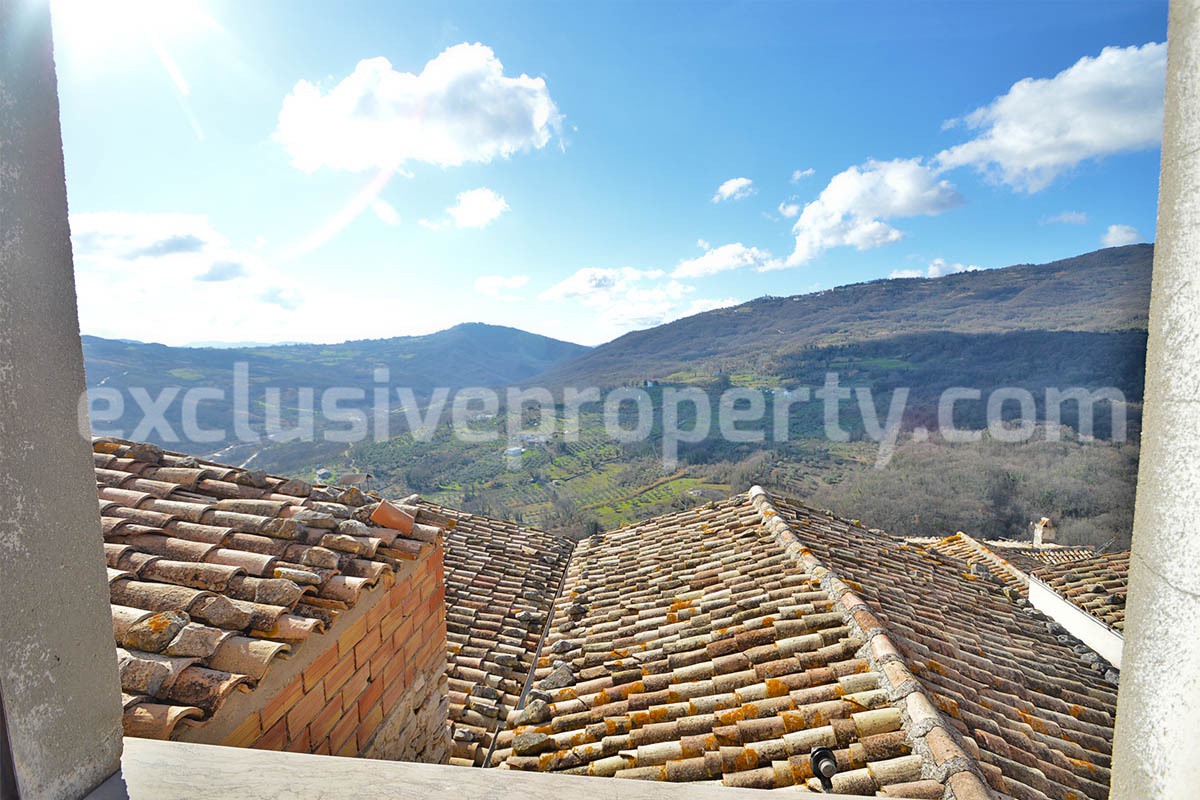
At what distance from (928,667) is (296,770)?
4124mm

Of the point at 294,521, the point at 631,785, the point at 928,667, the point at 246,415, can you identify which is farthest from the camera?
the point at 246,415

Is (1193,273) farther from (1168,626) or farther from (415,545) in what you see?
(415,545)

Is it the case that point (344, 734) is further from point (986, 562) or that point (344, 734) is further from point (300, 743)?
point (986, 562)

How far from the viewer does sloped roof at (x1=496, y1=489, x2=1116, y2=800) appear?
297 centimetres

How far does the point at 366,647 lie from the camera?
9.82 ft

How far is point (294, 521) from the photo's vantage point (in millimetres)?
3195

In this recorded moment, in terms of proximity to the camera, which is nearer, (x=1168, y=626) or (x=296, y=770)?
(x=1168, y=626)

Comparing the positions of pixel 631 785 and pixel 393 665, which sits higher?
pixel 631 785

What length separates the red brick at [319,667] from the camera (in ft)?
8.28

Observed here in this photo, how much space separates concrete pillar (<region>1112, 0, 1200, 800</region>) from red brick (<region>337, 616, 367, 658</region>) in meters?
3.03

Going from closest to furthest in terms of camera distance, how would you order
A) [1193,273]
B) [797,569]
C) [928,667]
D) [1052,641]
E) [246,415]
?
1. [1193,273]
2. [928,667]
3. [797,569]
4. [1052,641]
5. [246,415]

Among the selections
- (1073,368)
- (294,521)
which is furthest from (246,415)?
(1073,368)

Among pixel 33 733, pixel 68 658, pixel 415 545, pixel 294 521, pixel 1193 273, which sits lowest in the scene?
pixel 415 545

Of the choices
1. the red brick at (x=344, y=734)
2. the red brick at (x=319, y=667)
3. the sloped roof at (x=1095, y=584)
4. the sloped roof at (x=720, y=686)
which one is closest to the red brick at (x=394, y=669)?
the red brick at (x=344, y=734)
